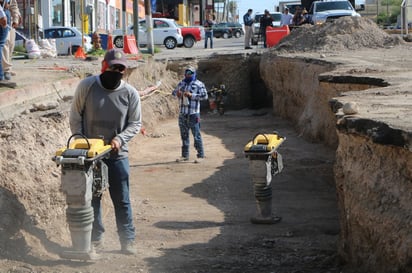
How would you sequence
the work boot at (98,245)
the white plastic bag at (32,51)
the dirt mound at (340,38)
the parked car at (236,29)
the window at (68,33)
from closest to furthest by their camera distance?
the work boot at (98,245) → the dirt mound at (340,38) → the white plastic bag at (32,51) → the window at (68,33) → the parked car at (236,29)

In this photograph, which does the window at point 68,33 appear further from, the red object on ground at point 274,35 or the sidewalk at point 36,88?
the sidewalk at point 36,88

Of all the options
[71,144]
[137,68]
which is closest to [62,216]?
[71,144]

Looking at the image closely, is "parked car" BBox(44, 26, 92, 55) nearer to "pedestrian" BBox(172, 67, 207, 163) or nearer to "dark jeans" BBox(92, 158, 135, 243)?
"pedestrian" BBox(172, 67, 207, 163)

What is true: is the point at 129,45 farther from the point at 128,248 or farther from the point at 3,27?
the point at 128,248

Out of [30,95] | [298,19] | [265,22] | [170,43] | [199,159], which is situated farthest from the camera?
[170,43]

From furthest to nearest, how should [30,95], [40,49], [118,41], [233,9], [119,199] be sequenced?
[233,9] → [118,41] → [40,49] → [30,95] → [119,199]

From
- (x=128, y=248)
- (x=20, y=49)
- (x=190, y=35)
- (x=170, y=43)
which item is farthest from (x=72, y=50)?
(x=128, y=248)

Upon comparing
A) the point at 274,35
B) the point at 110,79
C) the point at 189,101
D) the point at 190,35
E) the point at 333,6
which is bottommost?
the point at 189,101

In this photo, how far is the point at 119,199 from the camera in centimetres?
727

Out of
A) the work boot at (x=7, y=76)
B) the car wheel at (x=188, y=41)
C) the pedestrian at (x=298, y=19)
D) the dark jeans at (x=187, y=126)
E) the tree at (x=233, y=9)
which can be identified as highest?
the tree at (x=233, y=9)

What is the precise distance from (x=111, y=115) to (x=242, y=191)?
16.0 feet

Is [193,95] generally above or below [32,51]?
below

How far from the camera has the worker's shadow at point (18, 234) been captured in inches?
277

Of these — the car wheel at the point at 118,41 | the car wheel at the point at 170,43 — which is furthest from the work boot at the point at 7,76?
the car wheel at the point at 170,43
